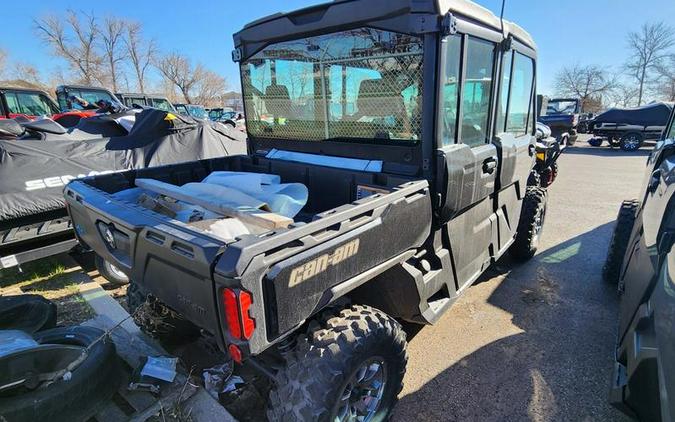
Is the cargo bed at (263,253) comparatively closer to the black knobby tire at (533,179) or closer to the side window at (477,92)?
the side window at (477,92)

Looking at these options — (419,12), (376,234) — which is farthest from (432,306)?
(419,12)

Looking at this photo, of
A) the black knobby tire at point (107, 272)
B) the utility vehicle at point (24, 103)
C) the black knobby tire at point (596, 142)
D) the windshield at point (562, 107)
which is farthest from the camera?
the black knobby tire at point (596, 142)

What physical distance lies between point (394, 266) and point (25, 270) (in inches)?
174

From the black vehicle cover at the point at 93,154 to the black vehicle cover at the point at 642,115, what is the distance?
18.5m

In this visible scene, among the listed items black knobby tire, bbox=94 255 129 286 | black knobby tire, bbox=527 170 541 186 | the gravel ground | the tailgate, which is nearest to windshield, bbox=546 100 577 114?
the gravel ground

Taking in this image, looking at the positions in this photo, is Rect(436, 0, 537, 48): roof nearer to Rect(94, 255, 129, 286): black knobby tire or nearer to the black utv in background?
the black utv in background

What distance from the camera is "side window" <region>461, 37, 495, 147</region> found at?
2.70 m

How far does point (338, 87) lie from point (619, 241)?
10.6 ft

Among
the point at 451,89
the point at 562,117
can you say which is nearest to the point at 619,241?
the point at 451,89

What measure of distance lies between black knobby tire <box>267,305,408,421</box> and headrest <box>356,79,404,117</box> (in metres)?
1.39

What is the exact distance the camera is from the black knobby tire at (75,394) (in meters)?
1.94

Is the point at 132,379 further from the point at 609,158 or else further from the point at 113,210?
the point at 609,158

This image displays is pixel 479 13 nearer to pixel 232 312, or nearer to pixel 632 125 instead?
pixel 232 312

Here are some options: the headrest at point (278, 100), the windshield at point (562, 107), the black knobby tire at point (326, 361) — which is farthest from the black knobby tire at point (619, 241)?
the windshield at point (562, 107)
